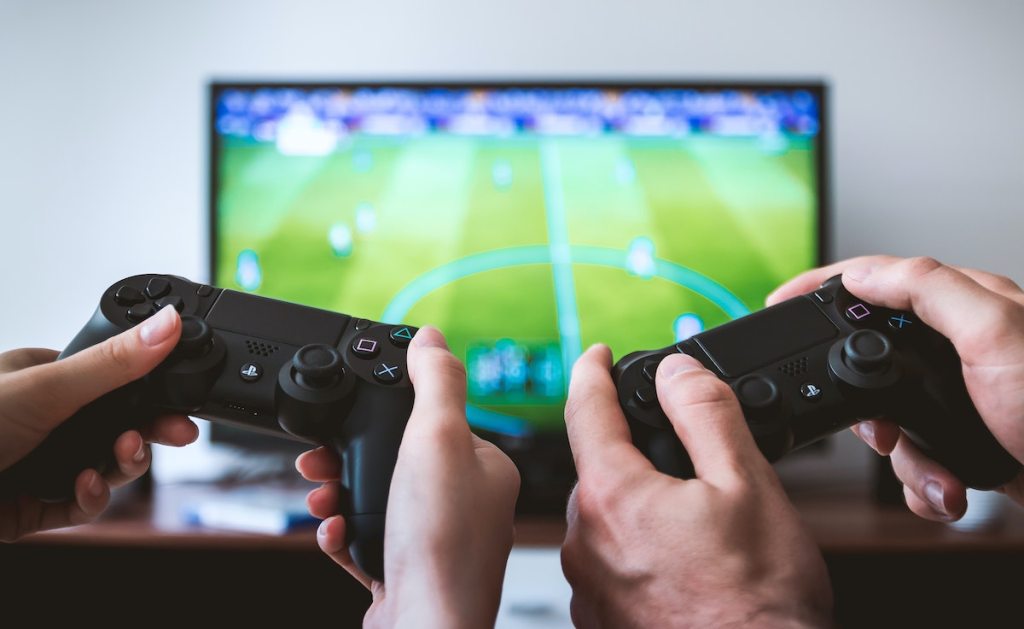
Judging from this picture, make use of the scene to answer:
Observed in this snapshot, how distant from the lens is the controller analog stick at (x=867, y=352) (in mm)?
551

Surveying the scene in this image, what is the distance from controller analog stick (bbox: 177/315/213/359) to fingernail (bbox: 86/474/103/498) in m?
0.13

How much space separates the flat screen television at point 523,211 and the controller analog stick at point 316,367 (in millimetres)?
878

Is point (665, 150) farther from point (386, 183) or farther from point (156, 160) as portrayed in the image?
point (156, 160)

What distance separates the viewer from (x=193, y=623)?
1.28 meters

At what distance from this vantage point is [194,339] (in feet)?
1.81

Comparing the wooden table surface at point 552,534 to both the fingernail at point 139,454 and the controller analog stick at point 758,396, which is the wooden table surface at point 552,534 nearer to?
the fingernail at point 139,454

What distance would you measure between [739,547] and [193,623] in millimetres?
1112

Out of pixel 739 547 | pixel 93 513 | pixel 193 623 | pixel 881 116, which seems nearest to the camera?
pixel 739 547

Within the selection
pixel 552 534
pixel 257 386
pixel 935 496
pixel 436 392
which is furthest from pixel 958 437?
pixel 552 534

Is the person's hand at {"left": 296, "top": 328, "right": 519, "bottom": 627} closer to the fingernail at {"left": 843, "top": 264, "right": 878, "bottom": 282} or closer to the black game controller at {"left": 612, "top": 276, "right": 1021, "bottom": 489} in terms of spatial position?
the black game controller at {"left": 612, "top": 276, "right": 1021, "bottom": 489}

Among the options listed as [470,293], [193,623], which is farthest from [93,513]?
[470,293]

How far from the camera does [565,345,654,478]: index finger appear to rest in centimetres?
49

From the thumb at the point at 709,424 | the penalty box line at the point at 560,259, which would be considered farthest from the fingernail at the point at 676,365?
the penalty box line at the point at 560,259

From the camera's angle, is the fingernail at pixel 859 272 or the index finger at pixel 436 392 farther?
the fingernail at pixel 859 272
